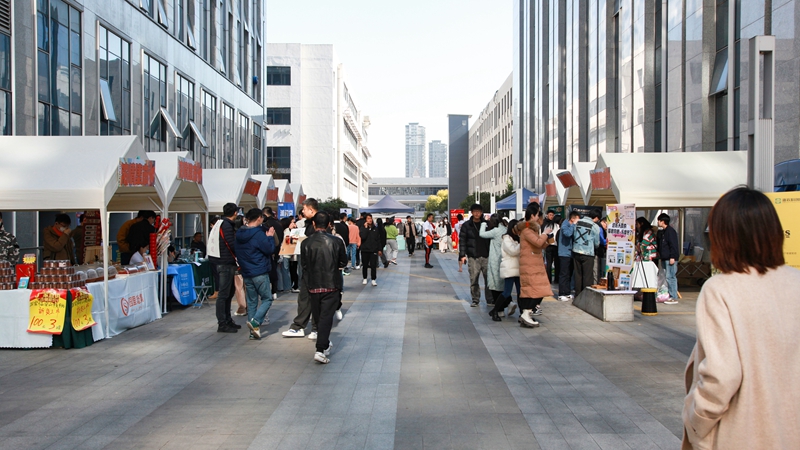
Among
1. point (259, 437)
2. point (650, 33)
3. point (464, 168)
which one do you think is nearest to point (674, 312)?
point (259, 437)

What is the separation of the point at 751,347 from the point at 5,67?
16.7 metres

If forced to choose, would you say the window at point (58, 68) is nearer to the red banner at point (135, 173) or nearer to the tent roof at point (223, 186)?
the tent roof at point (223, 186)

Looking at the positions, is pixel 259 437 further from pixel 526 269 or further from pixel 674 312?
pixel 674 312

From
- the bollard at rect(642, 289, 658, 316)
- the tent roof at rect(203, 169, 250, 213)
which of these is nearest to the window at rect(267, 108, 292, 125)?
the tent roof at rect(203, 169, 250, 213)

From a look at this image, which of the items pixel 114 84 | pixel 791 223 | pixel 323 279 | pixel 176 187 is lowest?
pixel 323 279

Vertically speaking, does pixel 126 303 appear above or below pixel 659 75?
below

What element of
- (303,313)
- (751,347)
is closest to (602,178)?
(303,313)

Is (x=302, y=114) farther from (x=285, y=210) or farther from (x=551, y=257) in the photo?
(x=551, y=257)

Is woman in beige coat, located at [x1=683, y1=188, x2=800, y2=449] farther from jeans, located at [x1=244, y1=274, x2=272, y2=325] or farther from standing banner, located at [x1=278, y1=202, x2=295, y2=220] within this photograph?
standing banner, located at [x1=278, y1=202, x2=295, y2=220]

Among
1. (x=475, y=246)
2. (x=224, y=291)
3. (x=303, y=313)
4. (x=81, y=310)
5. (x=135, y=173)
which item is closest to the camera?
(x=81, y=310)

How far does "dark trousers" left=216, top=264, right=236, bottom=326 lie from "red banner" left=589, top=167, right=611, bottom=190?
26.0 feet

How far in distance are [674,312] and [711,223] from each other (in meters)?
9.89

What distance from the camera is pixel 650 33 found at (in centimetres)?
2252

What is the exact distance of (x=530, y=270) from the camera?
31.9ft
